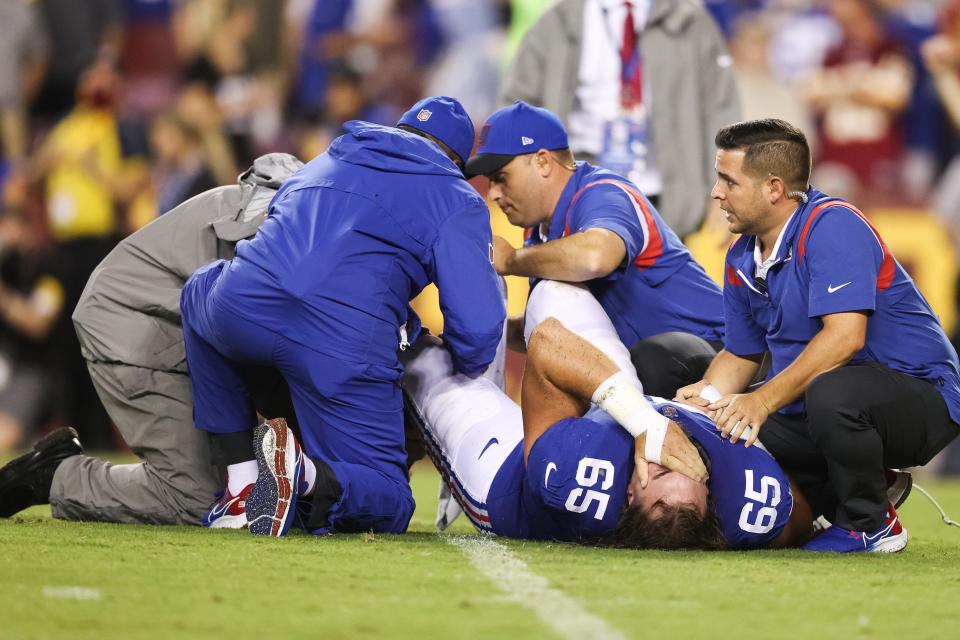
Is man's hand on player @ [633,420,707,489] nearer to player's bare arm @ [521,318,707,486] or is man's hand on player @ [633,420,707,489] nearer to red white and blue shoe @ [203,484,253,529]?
player's bare arm @ [521,318,707,486]

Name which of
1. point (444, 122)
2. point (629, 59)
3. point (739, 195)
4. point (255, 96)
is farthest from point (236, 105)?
point (739, 195)

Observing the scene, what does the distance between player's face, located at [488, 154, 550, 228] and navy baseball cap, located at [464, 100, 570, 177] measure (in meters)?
0.03

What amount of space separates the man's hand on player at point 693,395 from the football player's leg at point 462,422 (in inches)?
20.8

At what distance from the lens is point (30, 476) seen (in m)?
4.66

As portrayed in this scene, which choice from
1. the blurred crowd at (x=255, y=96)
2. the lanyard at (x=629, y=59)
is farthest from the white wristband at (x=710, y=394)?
the blurred crowd at (x=255, y=96)

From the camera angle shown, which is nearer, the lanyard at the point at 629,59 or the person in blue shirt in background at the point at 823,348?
the person in blue shirt in background at the point at 823,348

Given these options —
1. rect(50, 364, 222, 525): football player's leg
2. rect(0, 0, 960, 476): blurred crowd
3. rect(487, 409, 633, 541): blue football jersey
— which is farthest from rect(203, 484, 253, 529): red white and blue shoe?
rect(0, 0, 960, 476): blurred crowd

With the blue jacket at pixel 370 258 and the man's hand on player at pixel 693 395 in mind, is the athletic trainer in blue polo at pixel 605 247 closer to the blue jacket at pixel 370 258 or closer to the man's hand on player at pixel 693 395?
the man's hand on player at pixel 693 395

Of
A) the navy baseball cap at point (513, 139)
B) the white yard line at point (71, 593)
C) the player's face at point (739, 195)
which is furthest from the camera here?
the navy baseball cap at point (513, 139)

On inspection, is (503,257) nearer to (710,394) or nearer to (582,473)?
(710,394)

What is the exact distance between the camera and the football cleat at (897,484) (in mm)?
4566

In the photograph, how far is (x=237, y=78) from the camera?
31.5ft

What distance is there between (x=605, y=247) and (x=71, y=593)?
2.34 m

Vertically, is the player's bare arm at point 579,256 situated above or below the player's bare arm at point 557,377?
above
